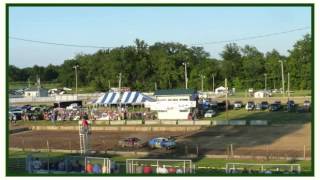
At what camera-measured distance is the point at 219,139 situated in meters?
41.7

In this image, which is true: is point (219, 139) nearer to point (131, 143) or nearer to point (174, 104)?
point (131, 143)

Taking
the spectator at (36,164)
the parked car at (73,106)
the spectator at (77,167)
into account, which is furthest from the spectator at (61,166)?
the parked car at (73,106)

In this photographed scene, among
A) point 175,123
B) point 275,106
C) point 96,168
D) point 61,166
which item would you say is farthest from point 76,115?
point 96,168

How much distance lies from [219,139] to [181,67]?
7416 centimetres

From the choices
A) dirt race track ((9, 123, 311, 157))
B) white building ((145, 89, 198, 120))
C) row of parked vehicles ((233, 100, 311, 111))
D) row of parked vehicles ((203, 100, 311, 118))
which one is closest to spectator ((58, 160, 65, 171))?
dirt race track ((9, 123, 311, 157))

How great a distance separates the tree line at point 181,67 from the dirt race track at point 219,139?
195 ft

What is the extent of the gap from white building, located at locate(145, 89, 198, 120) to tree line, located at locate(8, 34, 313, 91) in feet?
163

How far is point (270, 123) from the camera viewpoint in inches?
1949

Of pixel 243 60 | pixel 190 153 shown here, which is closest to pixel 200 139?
pixel 190 153

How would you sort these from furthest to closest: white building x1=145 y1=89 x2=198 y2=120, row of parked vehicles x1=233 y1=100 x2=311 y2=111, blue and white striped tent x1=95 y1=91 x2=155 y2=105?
row of parked vehicles x1=233 y1=100 x2=311 y2=111
blue and white striped tent x1=95 y1=91 x2=155 y2=105
white building x1=145 y1=89 x2=198 y2=120

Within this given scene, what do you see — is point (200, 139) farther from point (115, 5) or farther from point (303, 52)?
point (303, 52)

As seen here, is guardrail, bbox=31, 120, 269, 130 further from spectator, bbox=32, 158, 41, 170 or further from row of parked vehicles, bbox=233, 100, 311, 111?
spectator, bbox=32, 158, 41, 170

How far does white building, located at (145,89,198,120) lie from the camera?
2234 inches

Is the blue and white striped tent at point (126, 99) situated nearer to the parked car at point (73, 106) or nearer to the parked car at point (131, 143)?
the parked car at point (73, 106)
